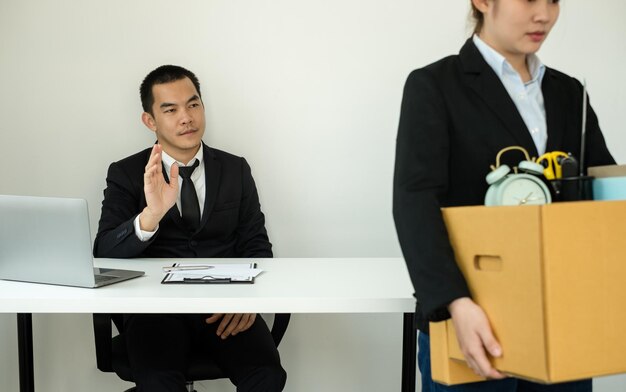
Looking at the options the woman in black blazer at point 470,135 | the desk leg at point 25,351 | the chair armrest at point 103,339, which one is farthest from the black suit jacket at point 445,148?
the desk leg at point 25,351

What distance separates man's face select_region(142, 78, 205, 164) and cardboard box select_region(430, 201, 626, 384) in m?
1.56

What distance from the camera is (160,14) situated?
2814mm

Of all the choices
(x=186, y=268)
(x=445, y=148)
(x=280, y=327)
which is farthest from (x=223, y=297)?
(x=445, y=148)

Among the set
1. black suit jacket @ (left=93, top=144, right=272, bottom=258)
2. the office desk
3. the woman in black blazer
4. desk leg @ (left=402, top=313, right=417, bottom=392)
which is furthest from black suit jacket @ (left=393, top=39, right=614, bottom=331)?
black suit jacket @ (left=93, top=144, right=272, bottom=258)

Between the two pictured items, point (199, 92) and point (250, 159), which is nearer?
point (199, 92)

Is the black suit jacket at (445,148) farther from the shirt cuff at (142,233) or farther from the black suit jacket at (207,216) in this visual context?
the black suit jacket at (207,216)

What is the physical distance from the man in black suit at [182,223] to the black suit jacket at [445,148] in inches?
39.3

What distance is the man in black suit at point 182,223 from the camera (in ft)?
6.82

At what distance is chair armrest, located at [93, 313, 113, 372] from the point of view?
2078mm

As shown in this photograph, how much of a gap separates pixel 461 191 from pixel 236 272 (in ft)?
2.99

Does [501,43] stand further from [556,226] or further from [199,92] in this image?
[199,92]

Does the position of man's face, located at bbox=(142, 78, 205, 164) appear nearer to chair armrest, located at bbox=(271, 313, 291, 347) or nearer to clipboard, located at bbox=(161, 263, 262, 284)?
clipboard, located at bbox=(161, 263, 262, 284)

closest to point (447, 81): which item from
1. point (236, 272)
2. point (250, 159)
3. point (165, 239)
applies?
point (236, 272)

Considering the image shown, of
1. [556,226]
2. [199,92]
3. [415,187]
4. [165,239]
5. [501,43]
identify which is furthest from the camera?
[199,92]
